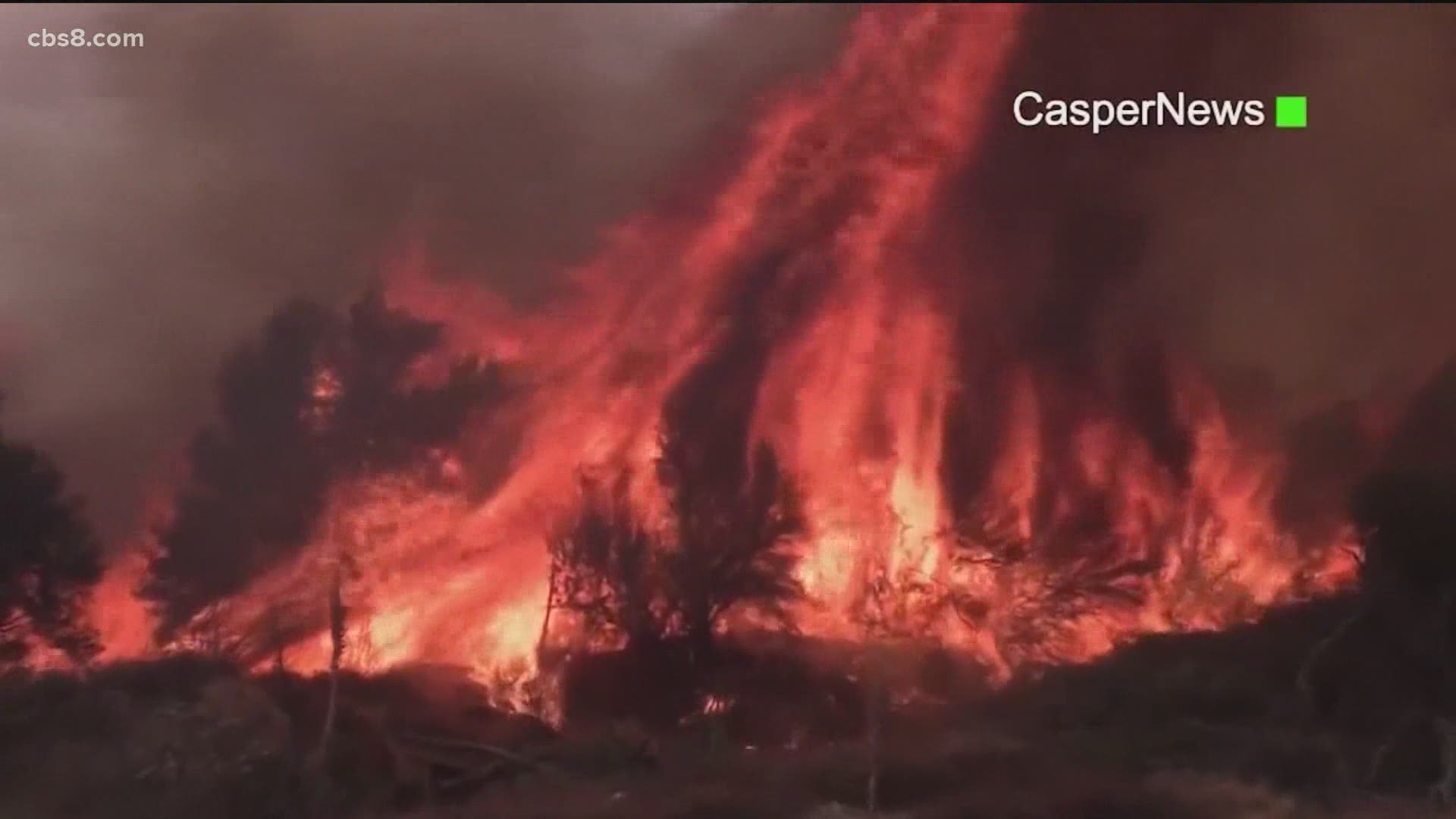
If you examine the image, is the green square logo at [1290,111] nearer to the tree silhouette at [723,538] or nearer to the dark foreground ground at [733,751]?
the dark foreground ground at [733,751]

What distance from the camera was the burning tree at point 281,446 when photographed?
113cm

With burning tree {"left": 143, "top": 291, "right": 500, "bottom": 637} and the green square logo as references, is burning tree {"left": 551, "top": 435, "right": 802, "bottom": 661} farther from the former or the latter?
the green square logo

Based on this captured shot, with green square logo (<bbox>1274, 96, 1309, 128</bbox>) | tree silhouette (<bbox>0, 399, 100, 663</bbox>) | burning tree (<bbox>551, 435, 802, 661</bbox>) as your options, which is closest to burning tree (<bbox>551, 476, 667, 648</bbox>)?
burning tree (<bbox>551, 435, 802, 661</bbox>)

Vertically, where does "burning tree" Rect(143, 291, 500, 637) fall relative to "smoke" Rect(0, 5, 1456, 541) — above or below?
below

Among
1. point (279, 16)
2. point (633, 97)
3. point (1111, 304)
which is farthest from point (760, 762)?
point (279, 16)

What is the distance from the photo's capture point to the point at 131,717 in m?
1.11

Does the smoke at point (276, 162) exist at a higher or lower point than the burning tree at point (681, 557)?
higher

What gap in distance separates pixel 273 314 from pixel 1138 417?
967mm

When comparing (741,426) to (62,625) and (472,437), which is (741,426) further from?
(62,625)

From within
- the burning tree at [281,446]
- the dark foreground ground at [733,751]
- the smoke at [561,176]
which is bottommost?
the dark foreground ground at [733,751]

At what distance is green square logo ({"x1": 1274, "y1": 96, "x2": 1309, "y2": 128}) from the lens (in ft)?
3.84

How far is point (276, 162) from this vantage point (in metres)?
1.15

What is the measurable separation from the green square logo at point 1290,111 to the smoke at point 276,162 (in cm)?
52

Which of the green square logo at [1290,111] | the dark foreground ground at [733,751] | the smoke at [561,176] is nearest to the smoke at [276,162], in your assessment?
the smoke at [561,176]
